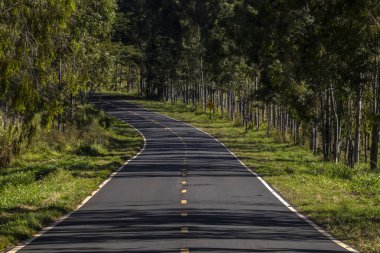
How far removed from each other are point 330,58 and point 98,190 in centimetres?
1048

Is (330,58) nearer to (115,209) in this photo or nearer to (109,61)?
(115,209)

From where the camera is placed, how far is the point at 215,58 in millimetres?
73875

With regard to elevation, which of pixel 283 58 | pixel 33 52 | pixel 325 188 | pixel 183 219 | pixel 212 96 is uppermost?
pixel 283 58

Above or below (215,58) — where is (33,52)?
below

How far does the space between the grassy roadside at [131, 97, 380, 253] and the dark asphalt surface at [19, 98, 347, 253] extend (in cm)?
74

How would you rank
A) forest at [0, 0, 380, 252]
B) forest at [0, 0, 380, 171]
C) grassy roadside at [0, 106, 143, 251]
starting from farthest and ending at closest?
grassy roadside at [0, 106, 143, 251] → forest at [0, 0, 380, 252] → forest at [0, 0, 380, 171]

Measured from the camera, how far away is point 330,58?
3084cm

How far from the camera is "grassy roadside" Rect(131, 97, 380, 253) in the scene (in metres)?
18.3

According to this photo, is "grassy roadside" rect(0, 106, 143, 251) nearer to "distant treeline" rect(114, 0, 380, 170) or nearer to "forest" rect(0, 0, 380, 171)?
"forest" rect(0, 0, 380, 171)

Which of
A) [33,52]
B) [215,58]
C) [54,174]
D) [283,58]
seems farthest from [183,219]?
[215,58]

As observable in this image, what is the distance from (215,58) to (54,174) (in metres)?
42.2

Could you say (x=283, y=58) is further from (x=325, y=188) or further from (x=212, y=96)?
(x=212, y=96)

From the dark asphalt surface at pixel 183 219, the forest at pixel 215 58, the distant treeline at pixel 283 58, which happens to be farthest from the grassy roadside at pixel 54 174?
the distant treeline at pixel 283 58

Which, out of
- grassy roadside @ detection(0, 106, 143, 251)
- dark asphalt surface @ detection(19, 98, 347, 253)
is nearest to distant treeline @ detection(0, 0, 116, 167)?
grassy roadside @ detection(0, 106, 143, 251)
